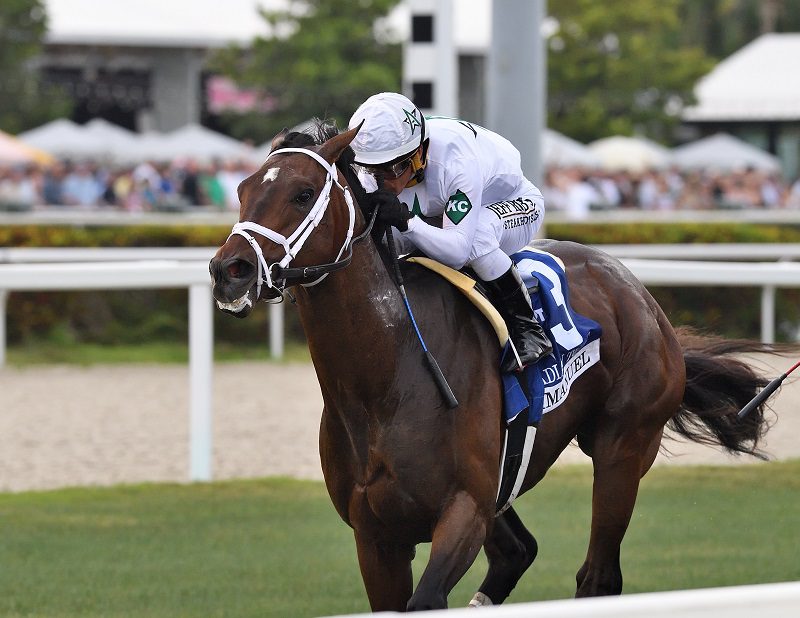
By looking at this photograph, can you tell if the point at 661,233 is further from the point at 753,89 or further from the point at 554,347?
the point at 753,89

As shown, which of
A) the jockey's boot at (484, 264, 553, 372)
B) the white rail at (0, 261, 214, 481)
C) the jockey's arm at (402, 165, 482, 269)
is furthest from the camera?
the white rail at (0, 261, 214, 481)

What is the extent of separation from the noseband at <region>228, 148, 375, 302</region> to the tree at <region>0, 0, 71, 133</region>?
24.7 meters

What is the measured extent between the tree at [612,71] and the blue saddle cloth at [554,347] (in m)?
25.9

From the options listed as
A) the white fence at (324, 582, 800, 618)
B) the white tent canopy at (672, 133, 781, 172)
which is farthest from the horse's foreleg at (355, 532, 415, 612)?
the white tent canopy at (672, 133, 781, 172)

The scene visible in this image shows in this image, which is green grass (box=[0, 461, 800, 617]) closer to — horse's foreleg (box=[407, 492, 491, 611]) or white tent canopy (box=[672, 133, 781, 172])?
horse's foreleg (box=[407, 492, 491, 611])

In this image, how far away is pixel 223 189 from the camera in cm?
1925

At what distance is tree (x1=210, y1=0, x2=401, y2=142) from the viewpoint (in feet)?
87.2

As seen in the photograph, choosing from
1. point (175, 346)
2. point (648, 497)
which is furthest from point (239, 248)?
point (175, 346)

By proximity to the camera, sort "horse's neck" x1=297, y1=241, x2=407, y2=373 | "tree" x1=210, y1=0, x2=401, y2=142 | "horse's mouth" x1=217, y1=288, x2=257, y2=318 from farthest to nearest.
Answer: "tree" x1=210, y1=0, x2=401, y2=142 < "horse's neck" x1=297, y1=241, x2=407, y2=373 < "horse's mouth" x1=217, y1=288, x2=257, y2=318

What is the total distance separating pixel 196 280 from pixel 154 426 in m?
2.06

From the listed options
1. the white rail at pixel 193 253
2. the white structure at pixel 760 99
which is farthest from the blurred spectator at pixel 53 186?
the white structure at pixel 760 99

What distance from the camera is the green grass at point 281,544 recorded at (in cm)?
524

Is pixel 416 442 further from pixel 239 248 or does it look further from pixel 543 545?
pixel 543 545

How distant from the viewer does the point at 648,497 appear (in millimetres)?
7078
